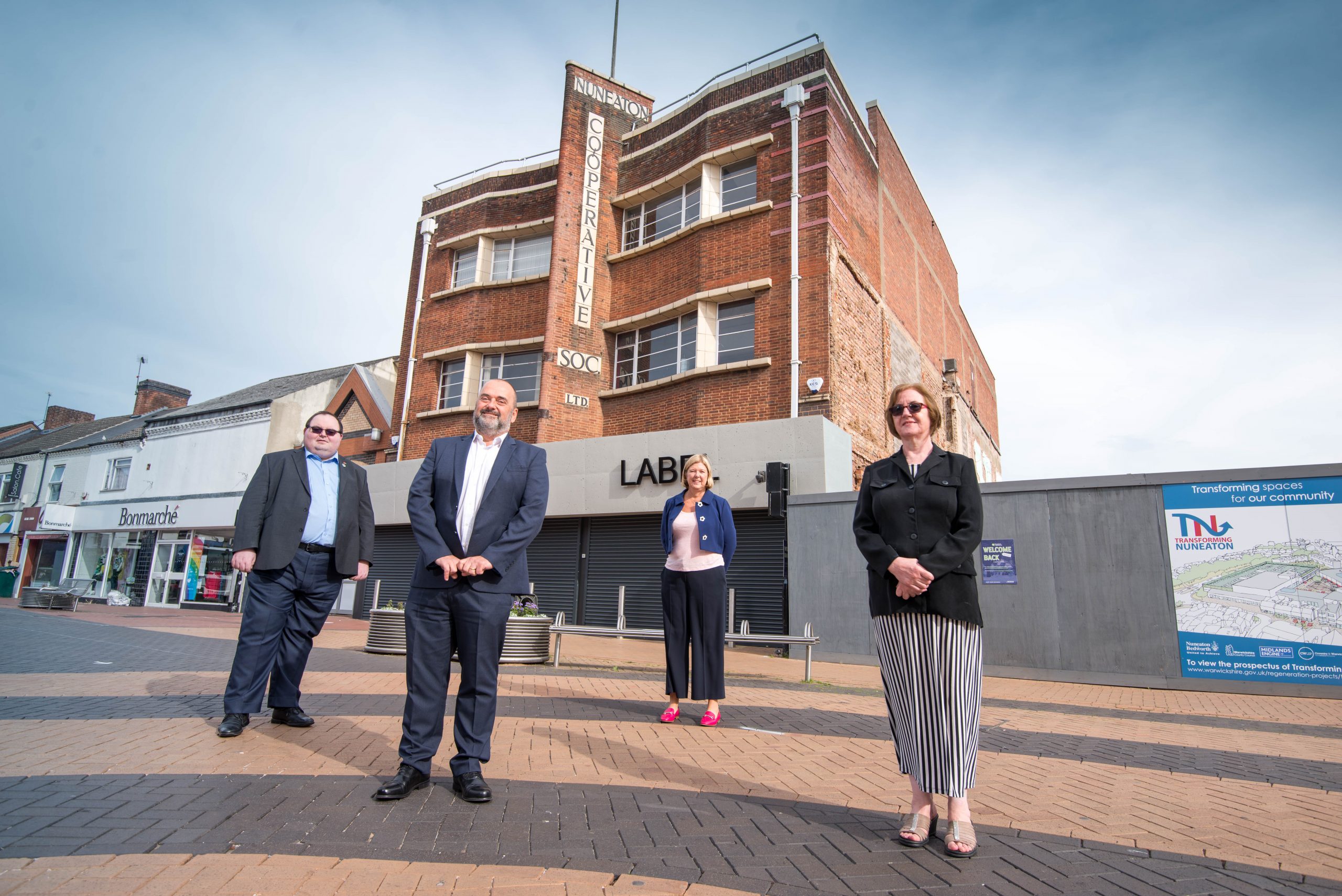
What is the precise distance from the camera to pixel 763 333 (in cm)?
1448

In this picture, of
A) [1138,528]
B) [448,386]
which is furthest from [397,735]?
[448,386]

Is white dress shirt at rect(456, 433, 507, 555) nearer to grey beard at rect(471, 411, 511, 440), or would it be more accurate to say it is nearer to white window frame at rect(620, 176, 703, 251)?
grey beard at rect(471, 411, 511, 440)

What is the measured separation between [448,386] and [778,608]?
11.4 metres

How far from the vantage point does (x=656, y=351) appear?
16438mm

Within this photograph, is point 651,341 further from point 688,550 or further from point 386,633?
point 688,550

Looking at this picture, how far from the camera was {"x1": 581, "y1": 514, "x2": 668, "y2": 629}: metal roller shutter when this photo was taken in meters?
14.4

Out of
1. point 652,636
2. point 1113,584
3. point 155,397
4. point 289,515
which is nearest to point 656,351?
point 652,636

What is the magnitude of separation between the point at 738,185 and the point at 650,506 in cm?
728

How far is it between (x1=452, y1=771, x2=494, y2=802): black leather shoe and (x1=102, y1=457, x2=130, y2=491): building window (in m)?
34.5

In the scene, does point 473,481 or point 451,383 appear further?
point 451,383

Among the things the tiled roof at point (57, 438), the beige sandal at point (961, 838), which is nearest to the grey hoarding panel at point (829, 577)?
the beige sandal at point (961, 838)

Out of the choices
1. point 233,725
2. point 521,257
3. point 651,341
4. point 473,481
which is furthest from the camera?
point 521,257

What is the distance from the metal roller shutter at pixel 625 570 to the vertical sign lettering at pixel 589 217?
4952mm

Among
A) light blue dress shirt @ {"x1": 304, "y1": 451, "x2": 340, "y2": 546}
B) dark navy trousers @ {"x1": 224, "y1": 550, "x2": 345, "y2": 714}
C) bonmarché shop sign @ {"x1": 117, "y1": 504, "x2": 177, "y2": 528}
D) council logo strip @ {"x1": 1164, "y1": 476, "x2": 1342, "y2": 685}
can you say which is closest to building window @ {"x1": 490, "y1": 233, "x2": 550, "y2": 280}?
light blue dress shirt @ {"x1": 304, "y1": 451, "x2": 340, "y2": 546}
